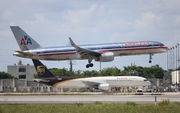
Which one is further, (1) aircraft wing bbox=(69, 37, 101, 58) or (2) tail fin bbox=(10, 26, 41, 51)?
(2) tail fin bbox=(10, 26, 41, 51)

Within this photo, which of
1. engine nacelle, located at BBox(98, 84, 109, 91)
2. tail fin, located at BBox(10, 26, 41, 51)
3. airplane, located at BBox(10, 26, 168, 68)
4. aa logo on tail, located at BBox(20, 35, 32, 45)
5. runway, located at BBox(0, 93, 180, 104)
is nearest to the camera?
runway, located at BBox(0, 93, 180, 104)

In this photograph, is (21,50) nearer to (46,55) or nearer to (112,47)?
(46,55)

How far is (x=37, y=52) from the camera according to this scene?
85.1 m

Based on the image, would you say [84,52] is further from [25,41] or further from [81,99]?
[81,99]

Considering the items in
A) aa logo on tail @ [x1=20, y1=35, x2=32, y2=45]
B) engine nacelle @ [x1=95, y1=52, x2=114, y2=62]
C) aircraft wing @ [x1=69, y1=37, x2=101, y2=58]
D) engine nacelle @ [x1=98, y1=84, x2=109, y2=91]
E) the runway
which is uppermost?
aa logo on tail @ [x1=20, y1=35, x2=32, y2=45]

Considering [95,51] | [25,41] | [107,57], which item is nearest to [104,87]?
[95,51]

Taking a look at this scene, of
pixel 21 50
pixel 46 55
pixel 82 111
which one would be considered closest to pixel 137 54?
pixel 46 55

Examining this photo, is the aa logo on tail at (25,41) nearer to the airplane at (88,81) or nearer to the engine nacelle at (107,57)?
the airplane at (88,81)

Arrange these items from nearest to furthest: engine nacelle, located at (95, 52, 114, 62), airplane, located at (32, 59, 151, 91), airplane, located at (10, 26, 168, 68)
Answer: airplane, located at (10, 26, 168, 68), engine nacelle, located at (95, 52, 114, 62), airplane, located at (32, 59, 151, 91)

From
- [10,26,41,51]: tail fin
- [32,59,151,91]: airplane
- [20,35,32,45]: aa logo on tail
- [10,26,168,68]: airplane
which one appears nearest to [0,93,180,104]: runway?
[10,26,168,68]: airplane

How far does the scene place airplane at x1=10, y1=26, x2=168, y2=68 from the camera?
270 feet

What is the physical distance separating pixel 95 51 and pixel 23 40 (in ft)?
60.0

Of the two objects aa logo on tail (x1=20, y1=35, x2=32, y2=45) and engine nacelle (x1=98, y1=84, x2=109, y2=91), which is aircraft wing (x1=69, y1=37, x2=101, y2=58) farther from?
engine nacelle (x1=98, y1=84, x2=109, y2=91)

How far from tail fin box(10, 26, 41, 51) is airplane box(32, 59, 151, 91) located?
43.8 feet
